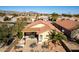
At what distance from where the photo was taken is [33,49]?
94.7 inches

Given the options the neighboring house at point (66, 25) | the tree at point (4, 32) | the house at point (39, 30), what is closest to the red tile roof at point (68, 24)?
the neighboring house at point (66, 25)

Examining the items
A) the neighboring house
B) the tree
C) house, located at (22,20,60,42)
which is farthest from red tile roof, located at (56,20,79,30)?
the tree

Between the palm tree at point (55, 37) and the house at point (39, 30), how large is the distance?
0.07 meters

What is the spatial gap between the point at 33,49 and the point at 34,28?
0.38 m

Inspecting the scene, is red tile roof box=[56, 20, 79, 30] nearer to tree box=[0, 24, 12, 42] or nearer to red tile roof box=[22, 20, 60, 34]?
red tile roof box=[22, 20, 60, 34]

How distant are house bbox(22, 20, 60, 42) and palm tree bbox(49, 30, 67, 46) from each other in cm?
7

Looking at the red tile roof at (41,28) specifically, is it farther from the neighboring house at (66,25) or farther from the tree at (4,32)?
the tree at (4,32)

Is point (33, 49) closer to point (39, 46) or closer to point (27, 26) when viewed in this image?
point (39, 46)

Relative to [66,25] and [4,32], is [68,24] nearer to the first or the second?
[66,25]

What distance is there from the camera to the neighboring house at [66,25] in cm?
237

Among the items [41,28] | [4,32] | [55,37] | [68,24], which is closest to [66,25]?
[68,24]

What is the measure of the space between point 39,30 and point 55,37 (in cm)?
31
